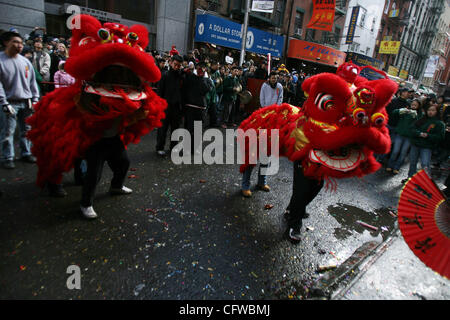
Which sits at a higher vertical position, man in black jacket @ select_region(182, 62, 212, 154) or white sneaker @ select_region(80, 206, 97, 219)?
man in black jacket @ select_region(182, 62, 212, 154)

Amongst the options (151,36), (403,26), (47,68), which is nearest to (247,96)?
(47,68)

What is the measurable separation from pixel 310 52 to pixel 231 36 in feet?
24.3

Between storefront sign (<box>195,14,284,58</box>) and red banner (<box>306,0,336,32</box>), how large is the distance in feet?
9.04

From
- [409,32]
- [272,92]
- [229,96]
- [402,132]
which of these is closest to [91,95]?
[272,92]

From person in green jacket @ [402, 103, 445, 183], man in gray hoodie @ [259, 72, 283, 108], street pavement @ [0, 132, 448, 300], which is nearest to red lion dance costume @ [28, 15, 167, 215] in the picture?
street pavement @ [0, 132, 448, 300]

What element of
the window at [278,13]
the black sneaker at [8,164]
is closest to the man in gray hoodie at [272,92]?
the black sneaker at [8,164]

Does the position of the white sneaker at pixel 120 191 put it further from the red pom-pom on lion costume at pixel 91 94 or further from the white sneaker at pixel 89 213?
the red pom-pom on lion costume at pixel 91 94

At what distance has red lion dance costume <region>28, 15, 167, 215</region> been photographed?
8.05ft

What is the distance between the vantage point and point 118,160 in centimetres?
324

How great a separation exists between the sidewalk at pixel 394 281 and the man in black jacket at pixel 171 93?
160 inches

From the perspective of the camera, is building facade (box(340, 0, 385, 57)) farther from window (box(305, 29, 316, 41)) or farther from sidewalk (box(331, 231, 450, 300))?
sidewalk (box(331, 231, 450, 300))

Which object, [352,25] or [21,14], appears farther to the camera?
[352,25]

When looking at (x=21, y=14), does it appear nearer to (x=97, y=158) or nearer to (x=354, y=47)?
(x=97, y=158)

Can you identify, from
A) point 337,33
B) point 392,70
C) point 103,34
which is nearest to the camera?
point 103,34
